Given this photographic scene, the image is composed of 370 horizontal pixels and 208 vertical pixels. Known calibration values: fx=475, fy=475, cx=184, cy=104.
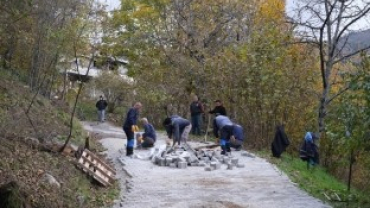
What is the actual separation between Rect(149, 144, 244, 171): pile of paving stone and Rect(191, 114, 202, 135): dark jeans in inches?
259

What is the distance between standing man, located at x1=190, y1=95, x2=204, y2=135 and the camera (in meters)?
21.3

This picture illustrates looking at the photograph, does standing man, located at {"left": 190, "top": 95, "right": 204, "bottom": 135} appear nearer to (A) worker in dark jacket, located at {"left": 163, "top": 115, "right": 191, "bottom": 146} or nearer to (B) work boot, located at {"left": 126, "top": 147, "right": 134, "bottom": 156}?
(A) worker in dark jacket, located at {"left": 163, "top": 115, "right": 191, "bottom": 146}

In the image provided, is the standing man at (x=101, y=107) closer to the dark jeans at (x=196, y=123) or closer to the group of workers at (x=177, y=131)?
the dark jeans at (x=196, y=123)

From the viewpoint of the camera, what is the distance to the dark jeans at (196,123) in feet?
71.2

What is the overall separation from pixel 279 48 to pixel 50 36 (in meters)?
8.87

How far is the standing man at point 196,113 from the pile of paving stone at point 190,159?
6241 mm

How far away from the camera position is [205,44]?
1024 inches

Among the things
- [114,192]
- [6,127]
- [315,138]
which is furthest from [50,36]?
[315,138]

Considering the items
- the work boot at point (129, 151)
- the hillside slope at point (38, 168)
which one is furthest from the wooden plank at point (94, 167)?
the work boot at point (129, 151)

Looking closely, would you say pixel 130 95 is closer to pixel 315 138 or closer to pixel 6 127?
pixel 315 138

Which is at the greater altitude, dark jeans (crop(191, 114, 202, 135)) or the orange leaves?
the orange leaves

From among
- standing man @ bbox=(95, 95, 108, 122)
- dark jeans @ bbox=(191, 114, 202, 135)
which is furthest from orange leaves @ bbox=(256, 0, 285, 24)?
standing man @ bbox=(95, 95, 108, 122)

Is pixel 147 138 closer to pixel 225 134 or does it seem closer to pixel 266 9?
pixel 225 134

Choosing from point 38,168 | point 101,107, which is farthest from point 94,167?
point 101,107
